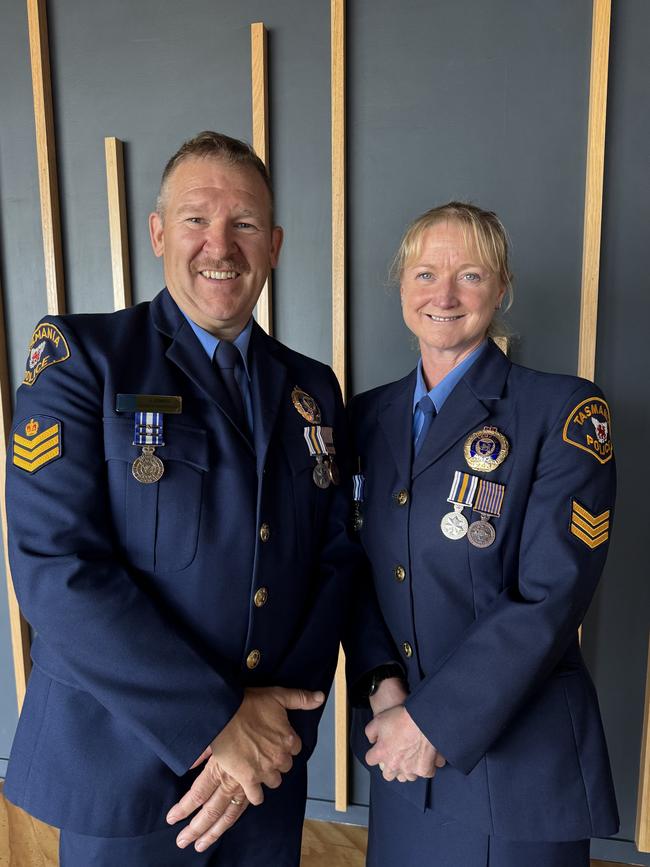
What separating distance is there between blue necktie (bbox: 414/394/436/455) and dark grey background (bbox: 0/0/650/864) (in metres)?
0.86

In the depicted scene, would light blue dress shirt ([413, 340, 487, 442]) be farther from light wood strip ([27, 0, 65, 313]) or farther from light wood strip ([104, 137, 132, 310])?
light wood strip ([27, 0, 65, 313])

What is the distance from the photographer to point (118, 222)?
2.31m

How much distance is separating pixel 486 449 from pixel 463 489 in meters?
0.10

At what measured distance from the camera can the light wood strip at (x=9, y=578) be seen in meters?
2.51

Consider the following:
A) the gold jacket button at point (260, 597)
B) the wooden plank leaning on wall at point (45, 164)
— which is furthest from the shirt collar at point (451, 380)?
the wooden plank leaning on wall at point (45, 164)

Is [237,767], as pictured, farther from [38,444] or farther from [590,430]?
[590,430]

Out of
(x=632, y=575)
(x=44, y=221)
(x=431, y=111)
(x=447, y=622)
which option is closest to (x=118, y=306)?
(x=44, y=221)

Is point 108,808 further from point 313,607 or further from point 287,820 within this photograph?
point 313,607

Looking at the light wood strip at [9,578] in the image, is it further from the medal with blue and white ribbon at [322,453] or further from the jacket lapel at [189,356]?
the medal with blue and white ribbon at [322,453]

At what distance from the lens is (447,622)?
4.27 ft

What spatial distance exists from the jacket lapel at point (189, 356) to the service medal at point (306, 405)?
0.64ft

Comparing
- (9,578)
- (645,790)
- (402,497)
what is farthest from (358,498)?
(9,578)

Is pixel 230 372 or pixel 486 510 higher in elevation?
pixel 230 372

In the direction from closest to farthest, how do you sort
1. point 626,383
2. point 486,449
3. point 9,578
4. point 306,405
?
point 486,449 < point 306,405 < point 626,383 < point 9,578
